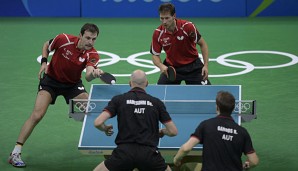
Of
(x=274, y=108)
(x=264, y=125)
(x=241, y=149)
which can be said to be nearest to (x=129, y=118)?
(x=241, y=149)

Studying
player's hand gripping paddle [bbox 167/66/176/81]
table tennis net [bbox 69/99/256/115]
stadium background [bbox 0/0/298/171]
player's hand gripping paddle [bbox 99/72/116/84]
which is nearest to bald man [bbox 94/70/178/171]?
table tennis net [bbox 69/99/256/115]

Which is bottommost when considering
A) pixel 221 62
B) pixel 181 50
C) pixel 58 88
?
pixel 58 88

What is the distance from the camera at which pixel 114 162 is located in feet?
28.7

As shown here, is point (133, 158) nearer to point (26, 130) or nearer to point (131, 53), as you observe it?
point (26, 130)

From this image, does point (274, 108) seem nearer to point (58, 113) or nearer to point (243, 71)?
point (243, 71)

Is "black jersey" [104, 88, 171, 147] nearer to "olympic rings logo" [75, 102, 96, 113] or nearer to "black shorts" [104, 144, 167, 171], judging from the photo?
"black shorts" [104, 144, 167, 171]

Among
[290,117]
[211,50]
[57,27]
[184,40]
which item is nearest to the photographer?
[184,40]

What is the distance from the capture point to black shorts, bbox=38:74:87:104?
11.1 m

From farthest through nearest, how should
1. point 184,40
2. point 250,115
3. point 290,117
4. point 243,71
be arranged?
point 243,71 < point 290,117 < point 184,40 < point 250,115

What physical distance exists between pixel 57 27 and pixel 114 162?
39.6 feet

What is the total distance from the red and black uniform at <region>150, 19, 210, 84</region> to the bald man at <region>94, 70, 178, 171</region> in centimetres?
316

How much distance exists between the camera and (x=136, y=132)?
8.75 metres

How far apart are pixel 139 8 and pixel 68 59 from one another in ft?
33.6

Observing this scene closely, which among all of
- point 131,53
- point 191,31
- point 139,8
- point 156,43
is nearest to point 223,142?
point 191,31
